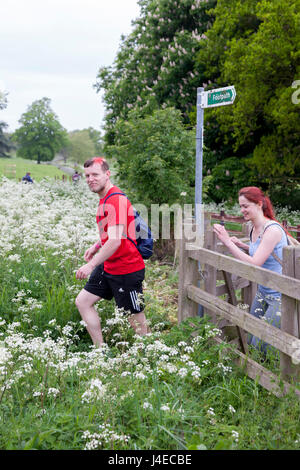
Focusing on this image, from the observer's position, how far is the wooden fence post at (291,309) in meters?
3.23

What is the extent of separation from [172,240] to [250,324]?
6238 mm

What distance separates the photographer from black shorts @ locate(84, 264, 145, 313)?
4516 mm

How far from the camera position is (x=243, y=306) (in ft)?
13.1

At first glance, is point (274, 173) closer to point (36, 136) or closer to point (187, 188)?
point (187, 188)

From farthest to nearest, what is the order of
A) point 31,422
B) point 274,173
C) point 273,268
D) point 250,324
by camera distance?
1. point 274,173
2. point 273,268
3. point 250,324
4. point 31,422

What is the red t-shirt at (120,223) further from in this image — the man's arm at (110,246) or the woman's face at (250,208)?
the woman's face at (250,208)

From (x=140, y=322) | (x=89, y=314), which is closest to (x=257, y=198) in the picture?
(x=140, y=322)

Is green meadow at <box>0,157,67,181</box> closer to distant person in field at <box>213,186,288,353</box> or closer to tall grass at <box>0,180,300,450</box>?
distant person in field at <box>213,186,288,353</box>

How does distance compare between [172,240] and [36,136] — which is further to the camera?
[36,136]

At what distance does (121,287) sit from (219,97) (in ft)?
9.68

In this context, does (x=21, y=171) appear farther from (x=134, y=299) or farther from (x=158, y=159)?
(x=134, y=299)

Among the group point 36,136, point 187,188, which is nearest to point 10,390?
point 187,188

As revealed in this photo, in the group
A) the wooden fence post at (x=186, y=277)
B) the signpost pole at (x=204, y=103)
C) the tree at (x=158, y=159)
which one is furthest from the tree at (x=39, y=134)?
the wooden fence post at (x=186, y=277)

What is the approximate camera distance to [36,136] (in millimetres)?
105312
